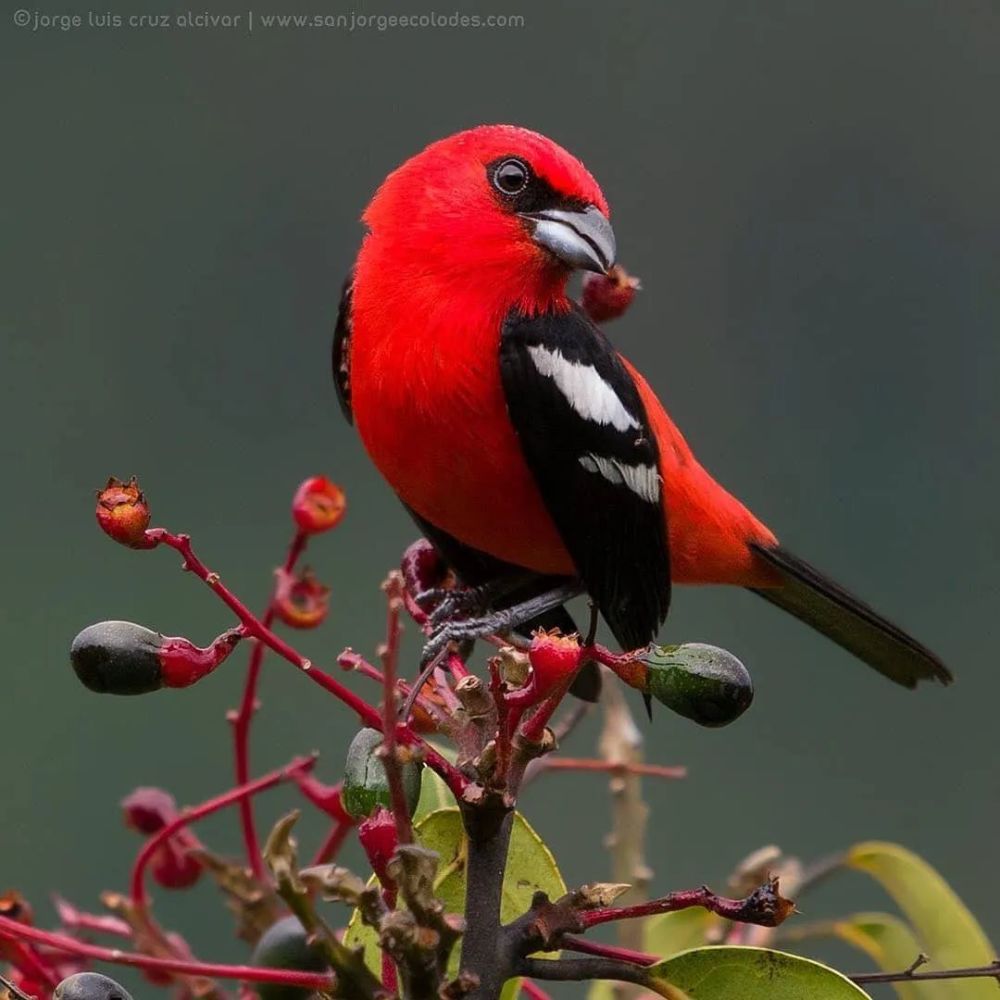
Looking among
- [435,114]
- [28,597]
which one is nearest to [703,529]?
[28,597]

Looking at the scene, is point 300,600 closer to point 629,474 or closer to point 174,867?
point 174,867

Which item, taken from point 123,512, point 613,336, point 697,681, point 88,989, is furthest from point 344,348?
point 613,336

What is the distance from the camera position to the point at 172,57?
7871mm

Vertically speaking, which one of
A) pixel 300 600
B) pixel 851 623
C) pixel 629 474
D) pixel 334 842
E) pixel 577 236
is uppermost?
pixel 577 236

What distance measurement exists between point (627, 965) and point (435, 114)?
7.21m

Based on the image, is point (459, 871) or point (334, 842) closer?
point (459, 871)

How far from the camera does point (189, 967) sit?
124 centimetres

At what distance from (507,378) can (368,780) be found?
1157 mm

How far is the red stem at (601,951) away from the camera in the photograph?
1.28m

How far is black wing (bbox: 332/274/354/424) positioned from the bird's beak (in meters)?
0.33

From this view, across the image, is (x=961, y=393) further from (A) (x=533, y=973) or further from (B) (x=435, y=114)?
(A) (x=533, y=973)

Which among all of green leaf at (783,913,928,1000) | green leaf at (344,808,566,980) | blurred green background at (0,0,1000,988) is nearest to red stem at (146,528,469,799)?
green leaf at (344,808,566,980)

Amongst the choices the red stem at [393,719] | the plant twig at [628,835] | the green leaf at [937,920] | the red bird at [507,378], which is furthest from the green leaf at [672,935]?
the red stem at [393,719]

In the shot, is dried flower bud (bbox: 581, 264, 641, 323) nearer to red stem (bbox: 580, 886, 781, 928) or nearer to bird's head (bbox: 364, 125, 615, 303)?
bird's head (bbox: 364, 125, 615, 303)
